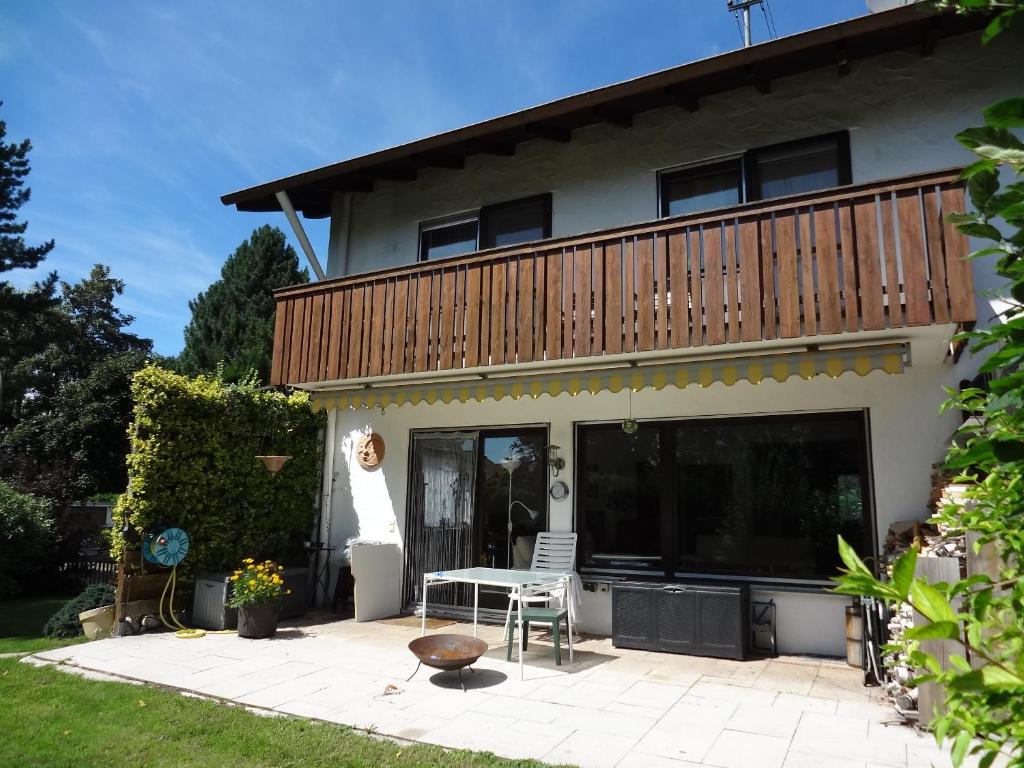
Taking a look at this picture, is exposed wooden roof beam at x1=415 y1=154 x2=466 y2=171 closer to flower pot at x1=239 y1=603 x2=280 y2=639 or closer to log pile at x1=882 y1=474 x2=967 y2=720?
flower pot at x1=239 y1=603 x2=280 y2=639

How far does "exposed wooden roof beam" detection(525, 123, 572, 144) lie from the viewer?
35.7 ft

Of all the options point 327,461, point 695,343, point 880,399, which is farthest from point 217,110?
point 880,399

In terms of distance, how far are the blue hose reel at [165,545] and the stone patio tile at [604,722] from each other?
22.7ft

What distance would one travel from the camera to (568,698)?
6.94 m

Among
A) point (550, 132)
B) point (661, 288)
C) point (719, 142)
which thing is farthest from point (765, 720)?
point (550, 132)

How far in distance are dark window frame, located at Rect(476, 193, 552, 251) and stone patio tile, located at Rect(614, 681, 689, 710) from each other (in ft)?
24.7

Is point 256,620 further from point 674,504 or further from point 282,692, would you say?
point 674,504

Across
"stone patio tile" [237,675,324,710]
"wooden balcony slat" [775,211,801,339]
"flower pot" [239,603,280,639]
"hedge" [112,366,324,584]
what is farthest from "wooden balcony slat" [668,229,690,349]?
"hedge" [112,366,324,584]

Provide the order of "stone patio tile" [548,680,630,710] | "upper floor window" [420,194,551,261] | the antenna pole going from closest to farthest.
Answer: "stone patio tile" [548,680,630,710] < "upper floor window" [420,194,551,261] < the antenna pole

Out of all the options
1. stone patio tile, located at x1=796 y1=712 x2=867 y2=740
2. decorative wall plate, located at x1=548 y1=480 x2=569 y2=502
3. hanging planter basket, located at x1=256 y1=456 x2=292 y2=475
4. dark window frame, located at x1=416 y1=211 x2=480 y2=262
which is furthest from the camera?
dark window frame, located at x1=416 y1=211 x2=480 y2=262

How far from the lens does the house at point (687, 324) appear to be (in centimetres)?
774

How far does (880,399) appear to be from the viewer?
882 cm

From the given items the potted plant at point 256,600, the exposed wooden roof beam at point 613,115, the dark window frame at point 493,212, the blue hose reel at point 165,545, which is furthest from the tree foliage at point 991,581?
the blue hose reel at point 165,545

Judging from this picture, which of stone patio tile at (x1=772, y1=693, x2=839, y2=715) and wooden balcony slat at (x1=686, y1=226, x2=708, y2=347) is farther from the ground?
wooden balcony slat at (x1=686, y1=226, x2=708, y2=347)
